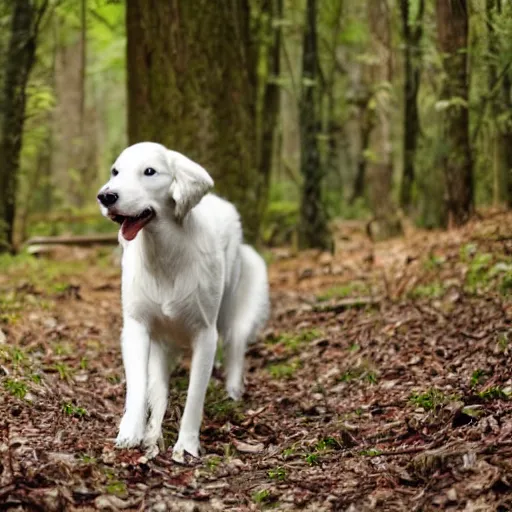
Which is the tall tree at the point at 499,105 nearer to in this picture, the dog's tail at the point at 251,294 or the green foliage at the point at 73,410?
the dog's tail at the point at 251,294

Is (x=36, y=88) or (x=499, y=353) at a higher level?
(x=36, y=88)

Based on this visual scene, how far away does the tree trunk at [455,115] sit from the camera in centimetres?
1007

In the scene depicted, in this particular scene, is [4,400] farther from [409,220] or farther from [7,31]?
[409,220]

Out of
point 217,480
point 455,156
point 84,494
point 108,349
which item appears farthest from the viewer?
point 455,156

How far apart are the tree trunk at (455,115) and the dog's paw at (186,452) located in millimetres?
6293

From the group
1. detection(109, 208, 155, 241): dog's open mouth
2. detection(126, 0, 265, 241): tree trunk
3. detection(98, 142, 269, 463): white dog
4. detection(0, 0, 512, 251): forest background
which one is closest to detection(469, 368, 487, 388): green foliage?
detection(98, 142, 269, 463): white dog

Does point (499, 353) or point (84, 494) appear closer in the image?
point (84, 494)

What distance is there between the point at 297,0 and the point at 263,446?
12145mm

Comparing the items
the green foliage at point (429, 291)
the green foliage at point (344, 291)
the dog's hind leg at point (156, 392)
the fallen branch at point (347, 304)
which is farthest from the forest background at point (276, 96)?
the dog's hind leg at point (156, 392)

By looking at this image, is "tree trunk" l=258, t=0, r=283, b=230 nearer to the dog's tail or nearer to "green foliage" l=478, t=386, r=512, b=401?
the dog's tail

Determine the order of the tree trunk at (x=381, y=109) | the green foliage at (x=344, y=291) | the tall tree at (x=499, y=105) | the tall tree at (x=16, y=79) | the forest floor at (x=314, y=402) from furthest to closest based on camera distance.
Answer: the tree trunk at (x=381, y=109) < the tall tree at (x=16, y=79) < the green foliage at (x=344, y=291) < the tall tree at (x=499, y=105) < the forest floor at (x=314, y=402)

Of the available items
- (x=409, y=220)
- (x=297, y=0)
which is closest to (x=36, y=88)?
(x=297, y=0)

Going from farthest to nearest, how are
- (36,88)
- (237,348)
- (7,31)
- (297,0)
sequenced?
(297,0), (36,88), (7,31), (237,348)

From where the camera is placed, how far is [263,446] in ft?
15.8
